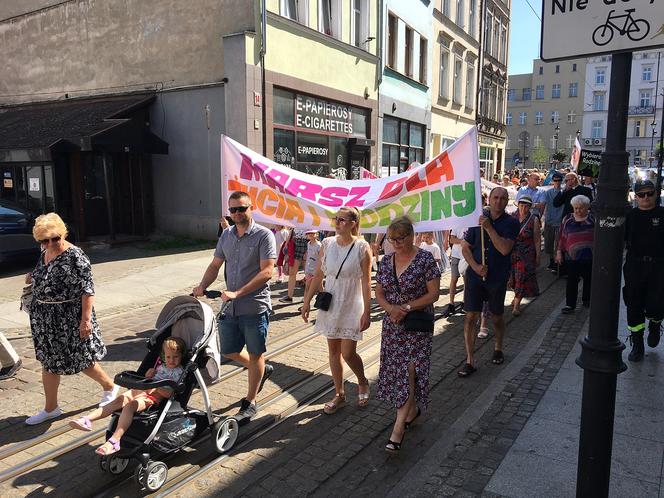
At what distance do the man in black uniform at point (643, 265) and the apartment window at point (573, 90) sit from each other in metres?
82.2

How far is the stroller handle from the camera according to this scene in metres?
3.67

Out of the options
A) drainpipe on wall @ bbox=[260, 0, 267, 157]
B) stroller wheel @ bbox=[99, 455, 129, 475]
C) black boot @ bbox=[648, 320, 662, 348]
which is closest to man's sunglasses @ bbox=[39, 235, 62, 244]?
stroller wheel @ bbox=[99, 455, 129, 475]

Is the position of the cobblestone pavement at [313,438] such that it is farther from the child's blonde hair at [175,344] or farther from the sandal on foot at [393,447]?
the child's blonde hair at [175,344]

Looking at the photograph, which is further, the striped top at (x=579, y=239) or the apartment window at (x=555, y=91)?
Answer: the apartment window at (x=555, y=91)

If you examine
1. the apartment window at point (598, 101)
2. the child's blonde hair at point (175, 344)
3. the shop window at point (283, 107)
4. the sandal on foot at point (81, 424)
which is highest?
the apartment window at point (598, 101)

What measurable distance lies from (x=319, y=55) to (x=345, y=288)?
43.8ft

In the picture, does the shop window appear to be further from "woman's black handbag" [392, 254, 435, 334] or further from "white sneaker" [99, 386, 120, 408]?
"woman's black handbag" [392, 254, 435, 334]

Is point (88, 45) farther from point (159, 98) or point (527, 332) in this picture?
point (527, 332)

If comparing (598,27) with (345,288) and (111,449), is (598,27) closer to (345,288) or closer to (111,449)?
(345,288)

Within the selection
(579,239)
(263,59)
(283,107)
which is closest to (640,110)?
(283,107)

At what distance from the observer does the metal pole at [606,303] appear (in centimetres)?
254

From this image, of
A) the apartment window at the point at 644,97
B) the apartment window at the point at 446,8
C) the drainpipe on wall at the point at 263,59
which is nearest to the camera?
the drainpipe on wall at the point at 263,59

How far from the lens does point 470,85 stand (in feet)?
99.8

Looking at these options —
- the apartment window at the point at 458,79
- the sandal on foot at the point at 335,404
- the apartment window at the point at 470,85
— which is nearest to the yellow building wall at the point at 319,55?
the apartment window at the point at 458,79
